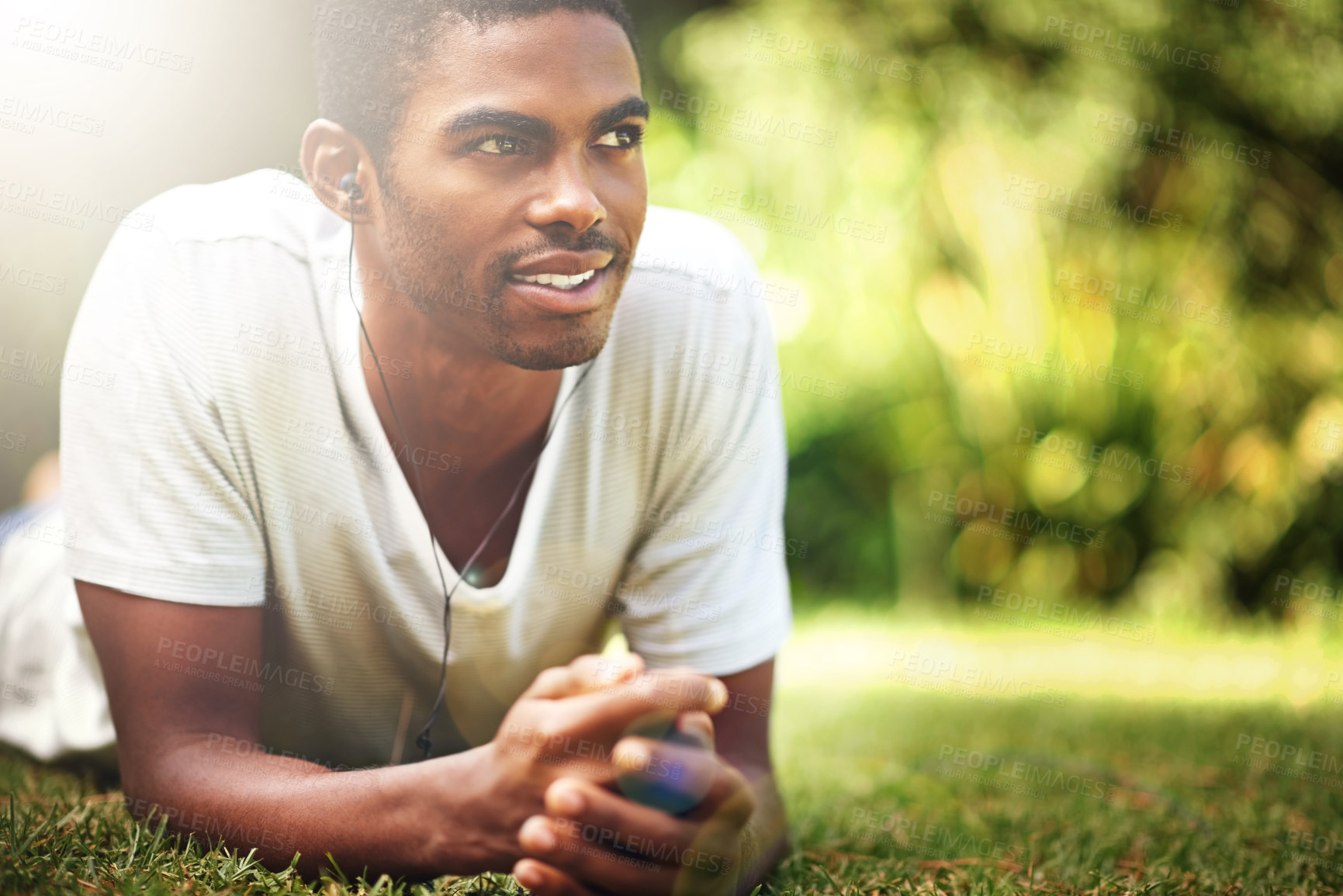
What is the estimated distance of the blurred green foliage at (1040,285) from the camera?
5.85m

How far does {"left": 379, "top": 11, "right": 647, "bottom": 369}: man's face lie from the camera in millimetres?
1842

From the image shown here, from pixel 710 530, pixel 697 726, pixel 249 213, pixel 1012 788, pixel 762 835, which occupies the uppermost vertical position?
pixel 249 213

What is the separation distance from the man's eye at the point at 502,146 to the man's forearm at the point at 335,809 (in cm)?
100

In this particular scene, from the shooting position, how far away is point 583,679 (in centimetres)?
162

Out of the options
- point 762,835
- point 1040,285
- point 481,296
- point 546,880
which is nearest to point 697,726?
point 546,880

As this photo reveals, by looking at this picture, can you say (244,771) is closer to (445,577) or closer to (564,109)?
(445,577)

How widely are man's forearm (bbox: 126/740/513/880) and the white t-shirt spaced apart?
0.60 ft

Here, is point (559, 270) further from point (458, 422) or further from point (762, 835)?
point (762, 835)

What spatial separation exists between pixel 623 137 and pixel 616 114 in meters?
0.06

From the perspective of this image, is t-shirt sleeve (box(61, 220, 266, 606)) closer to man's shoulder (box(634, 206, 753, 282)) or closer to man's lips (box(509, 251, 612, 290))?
man's lips (box(509, 251, 612, 290))

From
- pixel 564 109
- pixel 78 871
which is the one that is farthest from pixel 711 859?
pixel 564 109

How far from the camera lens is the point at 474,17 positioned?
1.85 metres

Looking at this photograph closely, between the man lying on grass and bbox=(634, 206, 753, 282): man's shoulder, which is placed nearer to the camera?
the man lying on grass

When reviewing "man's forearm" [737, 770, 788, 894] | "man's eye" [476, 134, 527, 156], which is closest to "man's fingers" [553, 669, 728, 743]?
"man's forearm" [737, 770, 788, 894]
